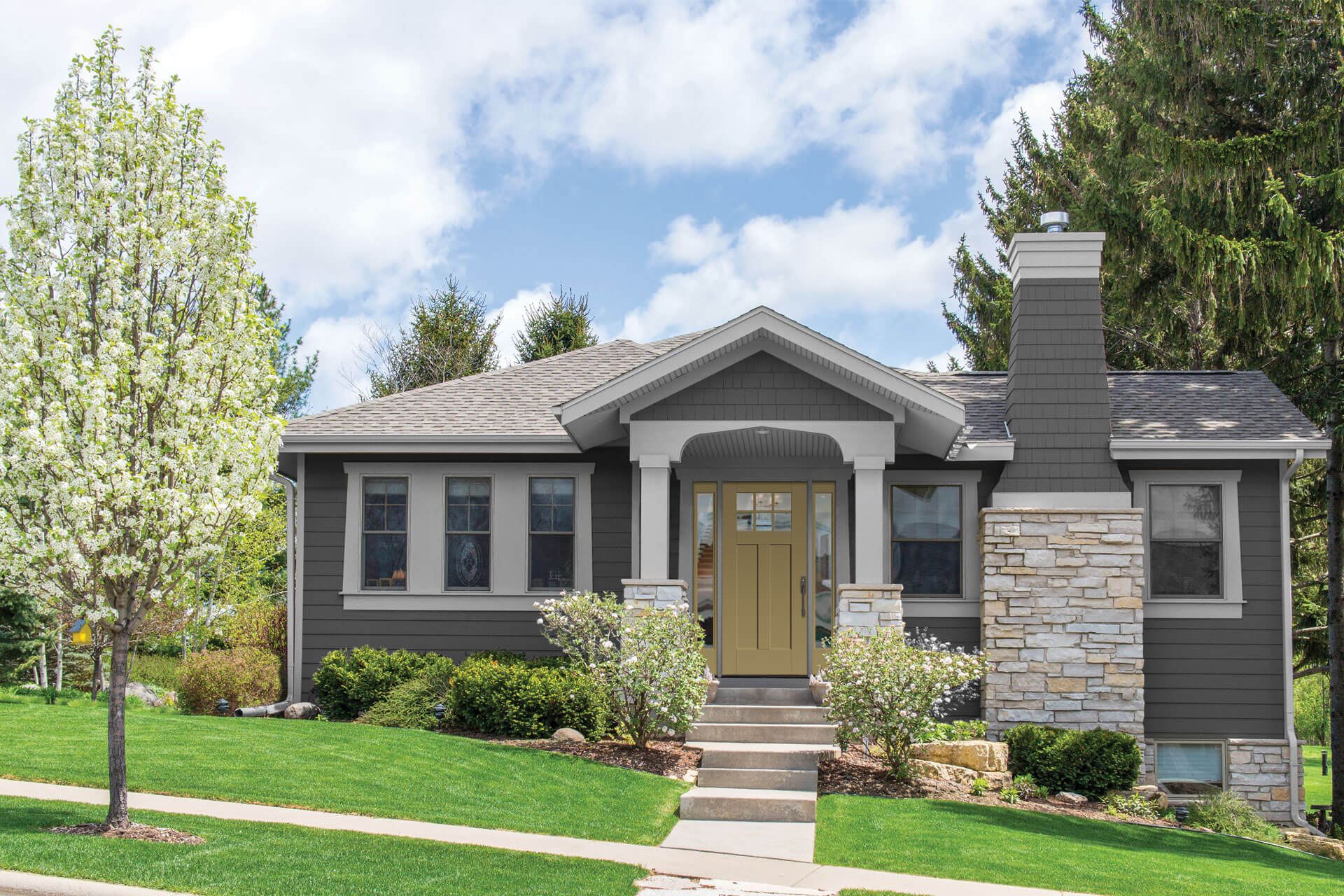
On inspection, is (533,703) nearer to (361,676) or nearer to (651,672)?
(651,672)

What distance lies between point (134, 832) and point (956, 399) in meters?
10.3

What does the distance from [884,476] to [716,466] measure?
2.03 m

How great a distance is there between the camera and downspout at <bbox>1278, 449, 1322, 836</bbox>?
13.2m

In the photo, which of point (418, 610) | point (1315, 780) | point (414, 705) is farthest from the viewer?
point (1315, 780)

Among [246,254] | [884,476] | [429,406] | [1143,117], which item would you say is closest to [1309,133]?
[1143,117]

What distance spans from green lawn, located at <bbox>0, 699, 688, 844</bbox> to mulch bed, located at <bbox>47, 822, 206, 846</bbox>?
1289 mm

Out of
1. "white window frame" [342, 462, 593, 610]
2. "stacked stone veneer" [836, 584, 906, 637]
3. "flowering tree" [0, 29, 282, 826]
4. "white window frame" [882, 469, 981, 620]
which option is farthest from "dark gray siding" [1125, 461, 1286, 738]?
"flowering tree" [0, 29, 282, 826]

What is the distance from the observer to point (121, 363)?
301 inches

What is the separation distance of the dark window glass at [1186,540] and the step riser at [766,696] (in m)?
4.58

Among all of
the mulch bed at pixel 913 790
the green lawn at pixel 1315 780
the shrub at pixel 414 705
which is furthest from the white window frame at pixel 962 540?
the green lawn at pixel 1315 780

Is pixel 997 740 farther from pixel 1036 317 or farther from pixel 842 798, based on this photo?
pixel 1036 317

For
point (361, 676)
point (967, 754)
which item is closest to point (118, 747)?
point (361, 676)

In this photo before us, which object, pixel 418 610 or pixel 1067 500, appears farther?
pixel 418 610

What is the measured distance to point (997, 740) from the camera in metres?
12.9
